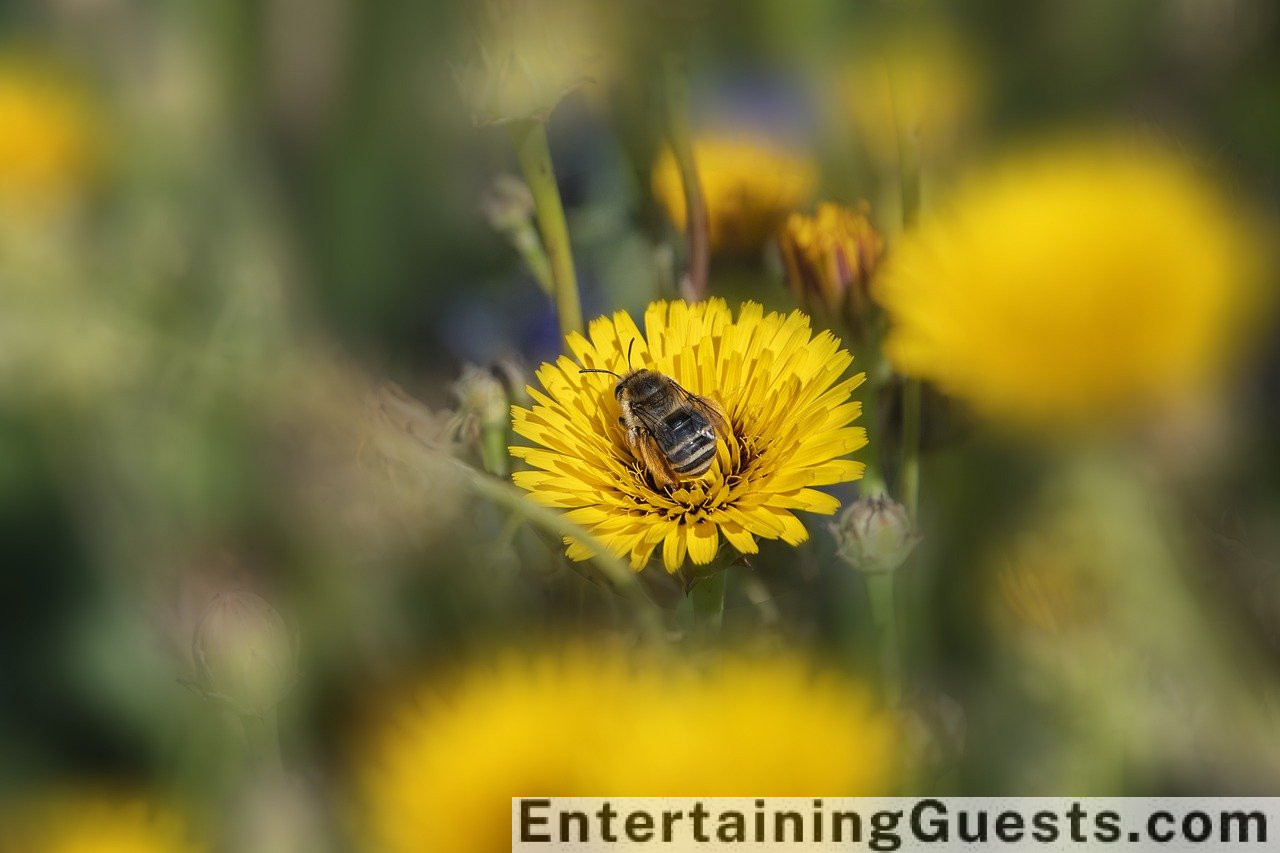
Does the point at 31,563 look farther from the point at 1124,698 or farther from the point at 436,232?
the point at 1124,698

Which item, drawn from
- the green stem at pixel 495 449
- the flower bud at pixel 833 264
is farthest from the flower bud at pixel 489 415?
the flower bud at pixel 833 264

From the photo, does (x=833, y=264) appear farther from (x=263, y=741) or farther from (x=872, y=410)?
(x=263, y=741)

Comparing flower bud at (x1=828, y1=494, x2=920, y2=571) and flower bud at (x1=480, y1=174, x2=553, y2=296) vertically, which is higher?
flower bud at (x1=480, y1=174, x2=553, y2=296)

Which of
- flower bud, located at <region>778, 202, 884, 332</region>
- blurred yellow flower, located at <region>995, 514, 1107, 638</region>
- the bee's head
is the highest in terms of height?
flower bud, located at <region>778, 202, 884, 332</region>

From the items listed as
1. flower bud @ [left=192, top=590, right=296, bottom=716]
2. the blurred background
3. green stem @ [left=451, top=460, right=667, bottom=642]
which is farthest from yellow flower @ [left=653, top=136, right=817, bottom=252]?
flower bud @ [left=192, top=590, right=296, bottom=716]

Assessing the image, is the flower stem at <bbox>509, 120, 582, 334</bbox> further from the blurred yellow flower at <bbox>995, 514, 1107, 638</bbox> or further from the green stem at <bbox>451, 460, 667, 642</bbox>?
the blurred yellow flower at <bbox>995, 514, 1107, 638</bbox>

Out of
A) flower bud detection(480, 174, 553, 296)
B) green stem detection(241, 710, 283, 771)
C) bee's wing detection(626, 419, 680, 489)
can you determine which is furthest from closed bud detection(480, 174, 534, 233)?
green stem detection(241, 710, 283, 771)

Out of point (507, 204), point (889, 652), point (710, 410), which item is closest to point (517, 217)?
point (507, 204)

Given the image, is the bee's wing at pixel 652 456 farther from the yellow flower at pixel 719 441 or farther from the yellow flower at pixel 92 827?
the yellow flower at pixel 92 827
